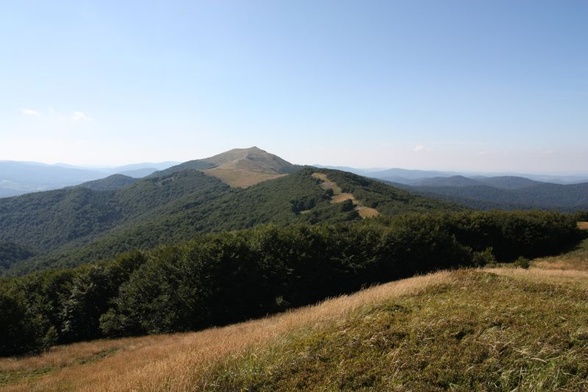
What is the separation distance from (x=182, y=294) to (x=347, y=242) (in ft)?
60.8

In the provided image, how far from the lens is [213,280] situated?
101ft

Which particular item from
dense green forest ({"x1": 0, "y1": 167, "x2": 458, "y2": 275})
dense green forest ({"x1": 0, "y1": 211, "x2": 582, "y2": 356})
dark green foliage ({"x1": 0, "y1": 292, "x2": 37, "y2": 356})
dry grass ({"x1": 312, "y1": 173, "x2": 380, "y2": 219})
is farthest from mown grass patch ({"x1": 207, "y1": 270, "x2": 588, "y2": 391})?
dense green forest ({"x1": 0, "y1": 167, "x2": 458, "y2": 275})

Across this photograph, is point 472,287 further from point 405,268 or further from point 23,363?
point 405,268

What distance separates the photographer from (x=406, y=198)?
373ft

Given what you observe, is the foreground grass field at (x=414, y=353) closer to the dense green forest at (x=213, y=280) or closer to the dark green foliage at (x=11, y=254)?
the dense green forest at (x=213, y=280)

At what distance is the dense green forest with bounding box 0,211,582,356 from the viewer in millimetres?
29859

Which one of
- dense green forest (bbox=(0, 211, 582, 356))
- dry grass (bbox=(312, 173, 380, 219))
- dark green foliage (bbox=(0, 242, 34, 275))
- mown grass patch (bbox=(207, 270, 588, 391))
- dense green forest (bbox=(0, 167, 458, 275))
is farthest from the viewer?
dark green foliage (bbox=(0, 242, 34, 275))

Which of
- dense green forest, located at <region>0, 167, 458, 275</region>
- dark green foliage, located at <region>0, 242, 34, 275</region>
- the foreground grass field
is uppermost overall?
the foreground grass field

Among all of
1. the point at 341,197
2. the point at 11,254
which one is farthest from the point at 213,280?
the point at 11,254

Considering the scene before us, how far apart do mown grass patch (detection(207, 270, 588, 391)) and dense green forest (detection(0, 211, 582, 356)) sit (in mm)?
18645

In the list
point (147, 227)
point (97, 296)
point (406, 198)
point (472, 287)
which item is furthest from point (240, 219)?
point (472, 287)

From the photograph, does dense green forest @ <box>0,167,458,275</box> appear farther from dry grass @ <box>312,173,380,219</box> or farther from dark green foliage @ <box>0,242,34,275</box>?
dry grass @ <box>312,173,380,219</box>

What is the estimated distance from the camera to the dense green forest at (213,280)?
29859 millimetres

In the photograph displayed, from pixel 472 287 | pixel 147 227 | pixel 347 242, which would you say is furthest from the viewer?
pixel 147 227
